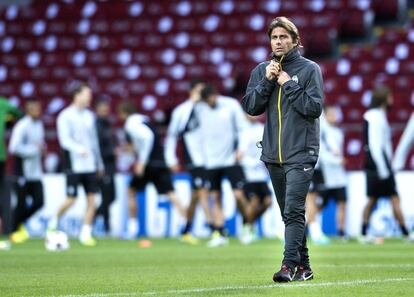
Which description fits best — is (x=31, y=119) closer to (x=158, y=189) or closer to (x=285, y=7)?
(x=158, y=189)

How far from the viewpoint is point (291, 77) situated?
28.6 ft

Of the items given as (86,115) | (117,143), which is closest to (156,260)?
(86,115)

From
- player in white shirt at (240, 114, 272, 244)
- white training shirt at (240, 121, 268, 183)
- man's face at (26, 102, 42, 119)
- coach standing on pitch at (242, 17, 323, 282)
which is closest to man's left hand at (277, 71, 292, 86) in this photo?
coach standing on pitch at (242, 17, 323, 282)

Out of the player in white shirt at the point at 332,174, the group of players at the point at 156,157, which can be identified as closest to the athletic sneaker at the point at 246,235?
the group of players at the point at 156,157

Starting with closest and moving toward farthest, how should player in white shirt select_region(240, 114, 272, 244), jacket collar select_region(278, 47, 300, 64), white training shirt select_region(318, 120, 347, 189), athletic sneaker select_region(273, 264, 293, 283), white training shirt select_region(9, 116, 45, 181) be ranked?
athletic sneaker select_region(273, 264, 293, 283), jacket collar select_region(278, 47, 300, 64), white training shirt select_region(318, 120, 347, 189), player in white shirt select_region(240, 114, 272, 244), white training shirt select_region(9, 116, 45, 181)

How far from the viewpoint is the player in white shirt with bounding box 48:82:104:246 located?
667 inches

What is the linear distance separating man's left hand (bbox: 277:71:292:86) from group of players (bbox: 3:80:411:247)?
7.60 meters

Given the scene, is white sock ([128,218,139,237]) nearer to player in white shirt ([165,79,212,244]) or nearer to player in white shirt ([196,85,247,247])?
player in white shirt ([165,79,212,244])

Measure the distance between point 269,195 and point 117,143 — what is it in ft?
15.4

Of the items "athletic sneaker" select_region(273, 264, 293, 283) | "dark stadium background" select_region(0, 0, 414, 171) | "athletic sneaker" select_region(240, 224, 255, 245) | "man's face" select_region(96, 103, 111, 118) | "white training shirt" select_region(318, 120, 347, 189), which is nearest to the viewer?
"athletic sneaker" select_region(273, 264, 293, 283)

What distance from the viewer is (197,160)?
18.0 m

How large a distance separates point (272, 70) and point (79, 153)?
874cm

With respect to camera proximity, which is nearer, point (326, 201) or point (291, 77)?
point (291, 77)

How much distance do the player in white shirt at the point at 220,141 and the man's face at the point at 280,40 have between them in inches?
319
